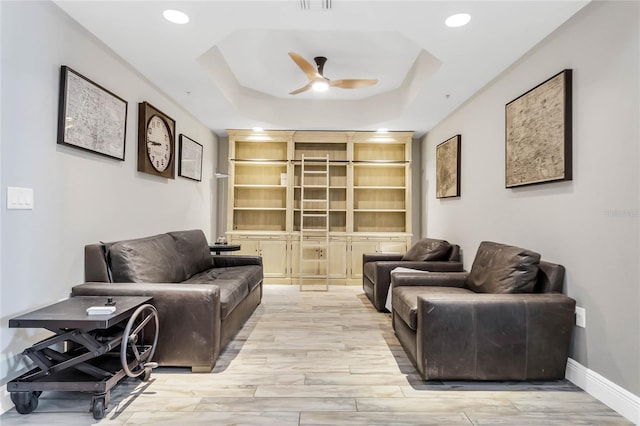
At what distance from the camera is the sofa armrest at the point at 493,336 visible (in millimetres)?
2150

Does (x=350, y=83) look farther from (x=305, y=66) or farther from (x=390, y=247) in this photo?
(x=390, y=247)

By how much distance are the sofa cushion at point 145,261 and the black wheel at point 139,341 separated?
43cm

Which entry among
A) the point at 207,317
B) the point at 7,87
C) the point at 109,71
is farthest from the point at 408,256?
the point at 7,87

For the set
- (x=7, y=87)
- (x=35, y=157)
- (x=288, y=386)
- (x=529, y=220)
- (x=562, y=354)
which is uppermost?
(x=7, y=87)

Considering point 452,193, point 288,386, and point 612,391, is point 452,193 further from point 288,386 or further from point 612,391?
point 288,386

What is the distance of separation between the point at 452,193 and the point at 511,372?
8.17 feet

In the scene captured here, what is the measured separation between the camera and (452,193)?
4262 millimetres

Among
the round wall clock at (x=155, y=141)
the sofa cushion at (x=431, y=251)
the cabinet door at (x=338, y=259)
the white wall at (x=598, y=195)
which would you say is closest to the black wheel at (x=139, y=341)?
the round wall clock at (x=155, y=141)

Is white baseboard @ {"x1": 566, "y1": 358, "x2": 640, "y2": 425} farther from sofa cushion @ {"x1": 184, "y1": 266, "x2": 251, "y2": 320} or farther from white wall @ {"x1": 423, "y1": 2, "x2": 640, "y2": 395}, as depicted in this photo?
sofa cushion @ {"x1": 184, "y1": 266, "x2": 251, "y2": 320}

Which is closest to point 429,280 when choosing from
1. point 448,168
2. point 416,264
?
point 416,264

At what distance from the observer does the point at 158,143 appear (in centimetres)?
359

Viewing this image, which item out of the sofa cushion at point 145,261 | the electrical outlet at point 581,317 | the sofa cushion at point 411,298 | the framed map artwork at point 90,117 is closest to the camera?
the electrical outlet at point 581,317

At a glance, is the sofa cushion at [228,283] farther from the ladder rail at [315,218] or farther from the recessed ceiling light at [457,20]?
the recessed ceiling light at [457,20]

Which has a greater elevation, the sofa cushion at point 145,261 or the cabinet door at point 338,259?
the sofa cushion at point 145,261
